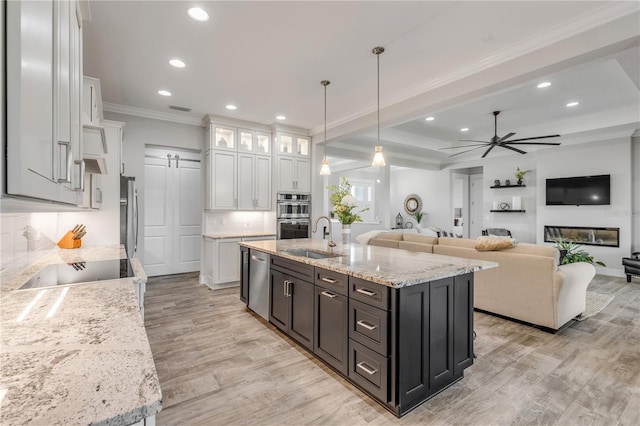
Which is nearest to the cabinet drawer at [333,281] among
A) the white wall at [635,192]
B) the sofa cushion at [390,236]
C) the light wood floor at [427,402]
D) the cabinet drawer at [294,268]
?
the cabinet drawer at [294,268]

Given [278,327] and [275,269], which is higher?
[275,269]

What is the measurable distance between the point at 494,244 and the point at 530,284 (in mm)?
538

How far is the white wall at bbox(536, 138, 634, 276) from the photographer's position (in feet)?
18.8

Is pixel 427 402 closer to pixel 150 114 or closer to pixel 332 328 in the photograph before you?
pixel 332 328

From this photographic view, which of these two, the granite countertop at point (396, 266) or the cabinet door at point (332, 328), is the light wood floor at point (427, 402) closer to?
the cabinet door at point (332, 328)

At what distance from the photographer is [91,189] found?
2793mm

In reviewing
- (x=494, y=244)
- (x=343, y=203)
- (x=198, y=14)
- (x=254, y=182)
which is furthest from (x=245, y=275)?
(x=494, y=244)

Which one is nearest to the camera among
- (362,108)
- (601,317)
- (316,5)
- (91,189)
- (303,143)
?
(316,5)

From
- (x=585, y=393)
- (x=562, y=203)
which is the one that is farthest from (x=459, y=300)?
(x=562, y=203)

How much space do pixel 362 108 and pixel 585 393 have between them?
402 cm

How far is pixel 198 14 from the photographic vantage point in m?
2.46

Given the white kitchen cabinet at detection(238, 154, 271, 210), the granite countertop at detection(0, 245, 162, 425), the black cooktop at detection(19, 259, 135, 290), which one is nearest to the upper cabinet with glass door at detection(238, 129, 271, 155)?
the white kitchen cabinet at detection(238, 154, 271, 210)

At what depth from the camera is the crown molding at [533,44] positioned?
2.25 meters

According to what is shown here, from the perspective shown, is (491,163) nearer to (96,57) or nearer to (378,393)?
(378,393)
